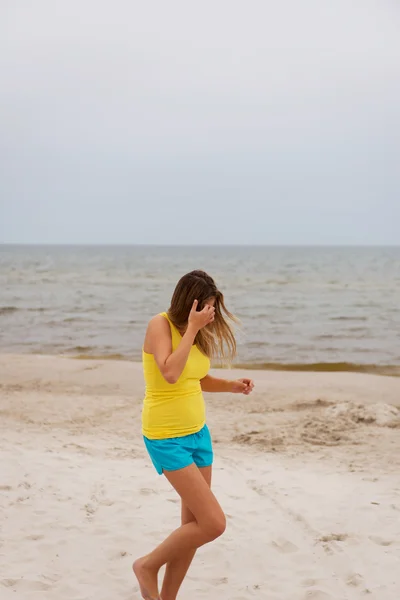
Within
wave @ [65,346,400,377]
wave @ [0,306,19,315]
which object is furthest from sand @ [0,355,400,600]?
wave @ [0,306,19,315]

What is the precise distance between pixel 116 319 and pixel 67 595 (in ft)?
61.2

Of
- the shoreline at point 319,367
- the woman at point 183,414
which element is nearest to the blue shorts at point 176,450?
the woman at point 183,414

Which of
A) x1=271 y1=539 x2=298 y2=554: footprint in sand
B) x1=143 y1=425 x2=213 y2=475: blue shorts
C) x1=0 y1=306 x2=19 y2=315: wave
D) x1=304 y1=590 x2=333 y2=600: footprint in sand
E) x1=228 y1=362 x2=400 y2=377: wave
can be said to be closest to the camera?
x1=143 y1=425 x2=213 y2=475: blue shorts

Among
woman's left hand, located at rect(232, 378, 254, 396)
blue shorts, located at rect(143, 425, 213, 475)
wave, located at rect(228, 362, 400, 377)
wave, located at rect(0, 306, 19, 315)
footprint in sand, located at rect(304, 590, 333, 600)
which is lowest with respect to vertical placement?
wave, located at rect(228, 362, 400, 377)

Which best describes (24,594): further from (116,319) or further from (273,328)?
(116,319)

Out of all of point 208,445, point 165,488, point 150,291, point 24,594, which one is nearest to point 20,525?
point 24,594

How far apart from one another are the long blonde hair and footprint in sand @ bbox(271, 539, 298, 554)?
1.88 m

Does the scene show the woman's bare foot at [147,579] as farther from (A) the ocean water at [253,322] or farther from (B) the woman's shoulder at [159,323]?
(A) the ocean water at [253,322]

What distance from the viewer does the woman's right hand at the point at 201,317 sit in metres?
3.05

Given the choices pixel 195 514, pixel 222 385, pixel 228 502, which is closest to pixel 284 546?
pixel 228 502

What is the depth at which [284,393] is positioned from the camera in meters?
10.6

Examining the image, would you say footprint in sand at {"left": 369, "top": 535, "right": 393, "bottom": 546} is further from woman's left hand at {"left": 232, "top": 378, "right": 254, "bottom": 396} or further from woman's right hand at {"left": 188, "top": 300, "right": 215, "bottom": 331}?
woman's right hand at {"left": 188, "top": 300, "right": 215, "bottom": 331}

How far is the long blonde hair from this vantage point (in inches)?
127

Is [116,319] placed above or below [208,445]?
below
